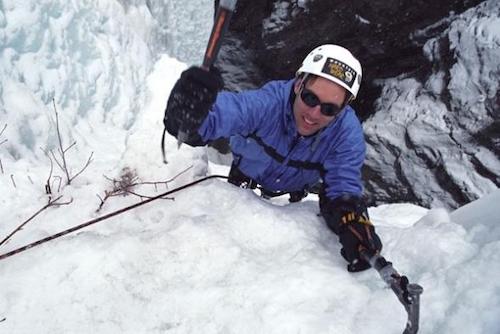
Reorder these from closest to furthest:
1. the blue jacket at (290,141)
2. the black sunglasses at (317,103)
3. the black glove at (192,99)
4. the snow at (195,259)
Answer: the snow at (195,259), the black glove at (192,99), the black sunglasses at (317,103), the blue jacket at (290,141)

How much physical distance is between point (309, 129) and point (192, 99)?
976 millimetres

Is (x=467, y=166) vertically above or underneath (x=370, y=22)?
underneath

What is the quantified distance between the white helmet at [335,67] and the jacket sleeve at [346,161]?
0.28 meters

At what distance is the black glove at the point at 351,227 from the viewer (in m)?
2.27

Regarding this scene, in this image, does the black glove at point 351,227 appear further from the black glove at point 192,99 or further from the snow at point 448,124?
the snow at point 448,124

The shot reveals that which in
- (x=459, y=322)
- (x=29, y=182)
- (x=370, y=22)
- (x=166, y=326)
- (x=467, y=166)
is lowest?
(x=467, y=166)

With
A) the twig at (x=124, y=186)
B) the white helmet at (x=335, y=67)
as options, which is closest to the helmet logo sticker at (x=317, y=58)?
the white helmet at (x=335, y=67)

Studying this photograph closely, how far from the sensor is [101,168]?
3727 millimetres

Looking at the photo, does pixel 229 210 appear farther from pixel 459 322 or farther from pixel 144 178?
pixel 459 322

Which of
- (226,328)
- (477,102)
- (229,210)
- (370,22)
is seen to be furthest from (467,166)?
(226,328)

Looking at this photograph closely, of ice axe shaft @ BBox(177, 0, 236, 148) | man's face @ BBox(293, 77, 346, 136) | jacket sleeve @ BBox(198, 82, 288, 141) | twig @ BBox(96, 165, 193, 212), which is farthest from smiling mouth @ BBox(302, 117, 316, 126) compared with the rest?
twig @ BBox(96, 165, 193, 212)

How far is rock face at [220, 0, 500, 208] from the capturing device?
7.43m

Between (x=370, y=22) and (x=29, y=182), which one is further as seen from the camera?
(x=370, y=22)

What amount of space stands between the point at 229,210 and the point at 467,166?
6.05 meters
